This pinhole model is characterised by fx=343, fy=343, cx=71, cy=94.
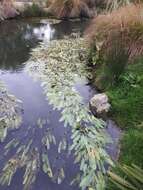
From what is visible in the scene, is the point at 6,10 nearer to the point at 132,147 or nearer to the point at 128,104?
the point at 128,104

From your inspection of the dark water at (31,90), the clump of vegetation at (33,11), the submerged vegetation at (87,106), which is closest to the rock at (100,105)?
the submerged vegetation at (87,106)

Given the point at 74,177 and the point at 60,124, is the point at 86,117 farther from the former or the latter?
the point at 74,177

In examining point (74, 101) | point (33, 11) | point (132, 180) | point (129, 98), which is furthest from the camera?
point (33, 11)

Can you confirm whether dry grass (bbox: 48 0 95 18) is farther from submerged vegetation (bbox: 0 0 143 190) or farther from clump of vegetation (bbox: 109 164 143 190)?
clump of vegetation (bbox: 109 164 143 190)

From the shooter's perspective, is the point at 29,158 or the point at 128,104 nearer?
the point at 29,158

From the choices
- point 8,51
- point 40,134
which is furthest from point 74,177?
point 8,51

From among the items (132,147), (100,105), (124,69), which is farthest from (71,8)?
(132,147)

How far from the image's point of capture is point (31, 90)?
7.39 metres

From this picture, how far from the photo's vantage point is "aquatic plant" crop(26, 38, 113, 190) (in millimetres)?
4555

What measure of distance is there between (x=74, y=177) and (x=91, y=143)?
790 mm

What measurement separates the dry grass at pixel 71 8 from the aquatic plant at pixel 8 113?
10.4 m

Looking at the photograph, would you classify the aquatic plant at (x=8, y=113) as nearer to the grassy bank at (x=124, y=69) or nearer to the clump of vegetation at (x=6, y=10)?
the grassy bank at (x=124, y=69)

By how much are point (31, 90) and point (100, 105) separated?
6.00ft

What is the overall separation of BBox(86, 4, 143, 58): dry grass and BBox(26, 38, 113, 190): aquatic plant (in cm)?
88
